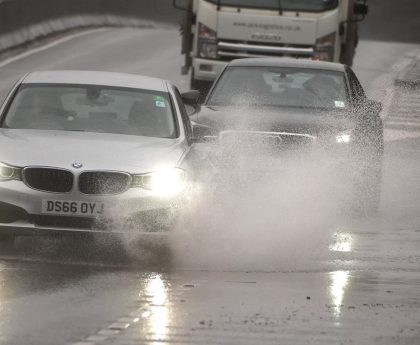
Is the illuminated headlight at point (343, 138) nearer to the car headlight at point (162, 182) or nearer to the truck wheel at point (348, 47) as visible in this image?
the car headlight at point (162, 182)

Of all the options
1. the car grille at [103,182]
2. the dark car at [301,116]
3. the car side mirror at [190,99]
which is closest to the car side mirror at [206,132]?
the dark car at [301,116]

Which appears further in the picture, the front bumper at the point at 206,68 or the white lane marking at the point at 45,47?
the white lane marking at the point at 45,47

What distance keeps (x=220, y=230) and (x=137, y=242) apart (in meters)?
0.91

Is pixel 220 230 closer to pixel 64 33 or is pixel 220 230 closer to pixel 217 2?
pixel 217 2

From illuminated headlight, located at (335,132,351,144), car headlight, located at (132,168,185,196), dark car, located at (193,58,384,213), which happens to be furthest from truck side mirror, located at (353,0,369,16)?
car headlight, located at (132,168,185,196)

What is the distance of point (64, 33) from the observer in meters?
41.1

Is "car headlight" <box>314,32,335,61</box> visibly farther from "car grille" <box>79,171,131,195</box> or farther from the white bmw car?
"car grille" <box>79,171,131,195</box>

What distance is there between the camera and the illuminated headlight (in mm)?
15711

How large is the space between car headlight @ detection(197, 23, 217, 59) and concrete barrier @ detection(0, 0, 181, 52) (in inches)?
371

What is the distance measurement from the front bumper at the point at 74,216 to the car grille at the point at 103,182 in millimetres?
58

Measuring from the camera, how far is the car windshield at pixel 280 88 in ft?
55.5

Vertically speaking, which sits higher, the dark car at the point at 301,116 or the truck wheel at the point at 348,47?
the dark car at the point at 301,116

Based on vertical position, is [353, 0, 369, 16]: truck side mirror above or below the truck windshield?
below

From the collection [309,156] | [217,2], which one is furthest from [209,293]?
[217,2]
